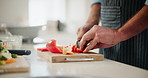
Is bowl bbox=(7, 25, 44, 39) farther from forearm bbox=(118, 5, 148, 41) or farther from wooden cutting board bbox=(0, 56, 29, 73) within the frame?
wooden cutting board bbox=(0, 56, 29, 73)

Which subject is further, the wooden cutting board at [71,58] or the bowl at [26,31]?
the bowl at [26,31]

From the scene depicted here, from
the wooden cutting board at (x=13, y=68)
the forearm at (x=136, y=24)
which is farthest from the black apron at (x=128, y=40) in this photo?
the wooden cutting board at (x=13, y=68)

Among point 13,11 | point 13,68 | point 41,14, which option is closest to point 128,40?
point 13,68

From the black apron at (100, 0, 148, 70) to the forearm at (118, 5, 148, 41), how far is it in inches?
10.0

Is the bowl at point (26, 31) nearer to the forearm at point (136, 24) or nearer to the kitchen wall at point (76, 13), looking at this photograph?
the kitchen wall at point (76, 13)

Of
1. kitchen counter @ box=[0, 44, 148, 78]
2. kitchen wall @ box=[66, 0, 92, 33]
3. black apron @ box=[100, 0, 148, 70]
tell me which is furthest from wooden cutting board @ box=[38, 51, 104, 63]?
kitchen wall @ box=[66, 0, 92, 33]

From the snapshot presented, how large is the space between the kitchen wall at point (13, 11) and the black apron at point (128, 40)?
2.63 meters

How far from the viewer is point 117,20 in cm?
176

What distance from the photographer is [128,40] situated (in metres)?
1.74

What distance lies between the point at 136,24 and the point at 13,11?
3.06 metres

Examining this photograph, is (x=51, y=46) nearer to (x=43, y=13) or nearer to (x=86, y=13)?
(x=86, y=13)

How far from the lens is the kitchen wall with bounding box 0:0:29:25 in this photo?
421cm

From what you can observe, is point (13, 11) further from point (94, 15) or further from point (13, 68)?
point (13, 68)

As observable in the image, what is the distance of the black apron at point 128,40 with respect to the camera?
1.72 meters
